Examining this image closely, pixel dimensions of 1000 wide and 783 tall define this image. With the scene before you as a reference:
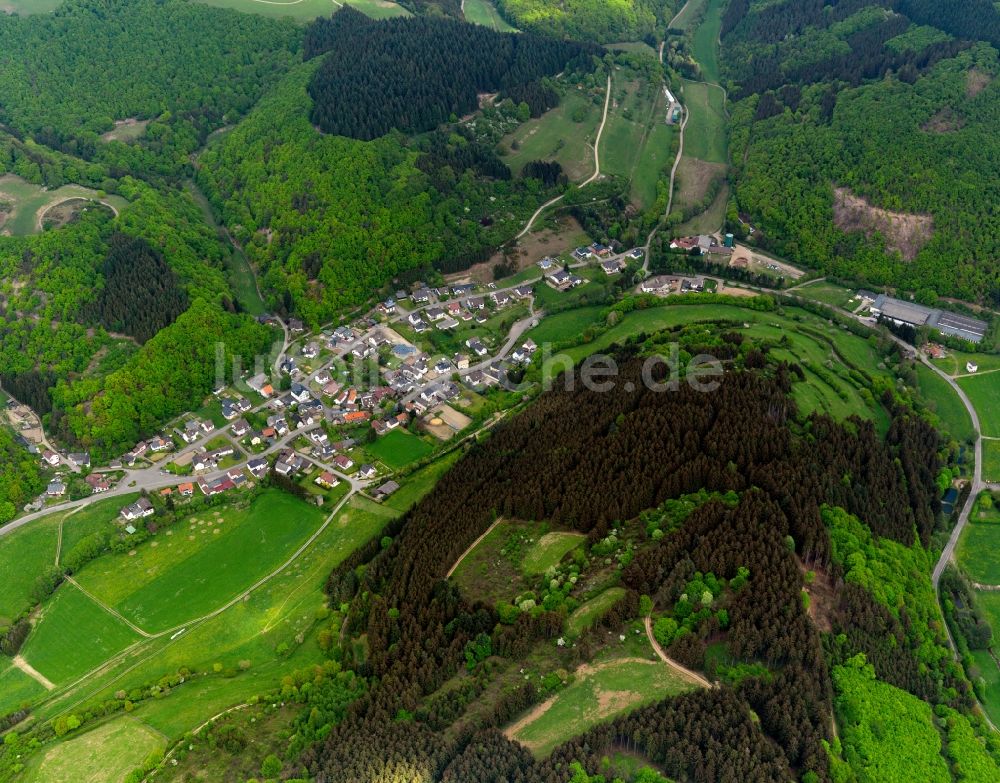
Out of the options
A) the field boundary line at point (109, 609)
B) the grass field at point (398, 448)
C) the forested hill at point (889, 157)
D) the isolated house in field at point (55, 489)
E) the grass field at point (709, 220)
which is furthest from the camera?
the grass field at point (709, 220)

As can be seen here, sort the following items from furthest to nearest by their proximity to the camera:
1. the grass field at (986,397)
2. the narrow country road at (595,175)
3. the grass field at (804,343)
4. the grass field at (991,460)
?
1. the narrow country road at (595,175)
2. the grass field at (986,397)
3. the grass field at (804,343)
4. the grass field at (991,460)

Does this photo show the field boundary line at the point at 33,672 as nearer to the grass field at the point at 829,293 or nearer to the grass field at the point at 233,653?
the grass field at the point at 233,653

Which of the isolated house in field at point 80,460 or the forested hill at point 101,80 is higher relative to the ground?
the forested hill at point 101,80

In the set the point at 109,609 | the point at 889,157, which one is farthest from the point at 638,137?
the point at 109,609

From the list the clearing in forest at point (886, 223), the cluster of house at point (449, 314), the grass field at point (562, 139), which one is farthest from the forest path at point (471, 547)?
the clearing in forest at point (886, 223)

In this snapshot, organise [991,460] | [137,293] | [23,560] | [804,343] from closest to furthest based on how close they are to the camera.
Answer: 1. [23,560]
2. [991,460]
3. [804,343]
4. [137,293]

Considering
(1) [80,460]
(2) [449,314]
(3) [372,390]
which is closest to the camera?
(1) [80,460]

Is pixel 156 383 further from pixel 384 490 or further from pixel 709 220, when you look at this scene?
pixel 709 220
